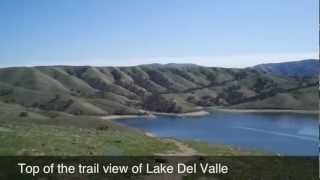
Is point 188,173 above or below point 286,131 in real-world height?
above

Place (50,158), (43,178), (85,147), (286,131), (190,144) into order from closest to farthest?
(43,178) < (50,158) < (85,147) < (190,144) < (286,131)

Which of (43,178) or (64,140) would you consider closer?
(43,178)

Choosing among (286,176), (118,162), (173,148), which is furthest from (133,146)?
(286,176)

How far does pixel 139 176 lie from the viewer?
92.8ft

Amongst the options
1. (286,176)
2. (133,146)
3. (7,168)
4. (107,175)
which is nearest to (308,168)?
(286,176)

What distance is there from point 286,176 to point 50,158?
49.1 feet

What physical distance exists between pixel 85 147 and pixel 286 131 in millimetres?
155603

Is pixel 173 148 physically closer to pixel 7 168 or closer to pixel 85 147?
pixel 85 147

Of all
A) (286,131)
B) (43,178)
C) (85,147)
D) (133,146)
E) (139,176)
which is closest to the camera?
(43,178)

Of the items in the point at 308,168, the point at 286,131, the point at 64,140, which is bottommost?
the point at 286,131

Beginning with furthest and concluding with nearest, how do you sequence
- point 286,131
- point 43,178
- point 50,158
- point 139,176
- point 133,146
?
point 286,131, point 133,146, point 50,158, point 139,176, point 43,178

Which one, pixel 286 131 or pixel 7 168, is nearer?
pixel 7 168

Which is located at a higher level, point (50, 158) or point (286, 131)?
point (50, 158)

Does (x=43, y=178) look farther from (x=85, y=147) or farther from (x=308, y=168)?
(x=308, y=168)
